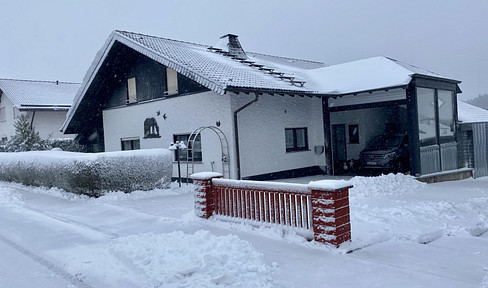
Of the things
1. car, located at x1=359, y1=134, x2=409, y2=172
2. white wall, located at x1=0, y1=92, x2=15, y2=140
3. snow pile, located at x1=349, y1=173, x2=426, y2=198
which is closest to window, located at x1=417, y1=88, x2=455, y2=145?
car, located at x1=359, y1=134, x2=409, y2=172

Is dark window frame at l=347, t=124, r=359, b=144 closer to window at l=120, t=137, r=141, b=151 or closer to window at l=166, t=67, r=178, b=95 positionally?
Result: window at l=166, t=67, r=178, b=95

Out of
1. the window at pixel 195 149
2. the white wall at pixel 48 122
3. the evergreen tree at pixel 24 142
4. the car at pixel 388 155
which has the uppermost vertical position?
the white wall at pixel 48 122

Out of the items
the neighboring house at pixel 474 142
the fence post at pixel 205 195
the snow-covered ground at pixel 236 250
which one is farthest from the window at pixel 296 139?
the fence post at pixel 205 195

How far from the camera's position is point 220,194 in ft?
25.8

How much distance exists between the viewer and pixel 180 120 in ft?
50.0

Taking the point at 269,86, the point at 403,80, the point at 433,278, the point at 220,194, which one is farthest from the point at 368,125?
the point at 433,278

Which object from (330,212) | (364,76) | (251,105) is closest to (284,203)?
(330,212)

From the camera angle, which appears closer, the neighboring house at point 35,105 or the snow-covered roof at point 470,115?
the snow-covered roof at point 470,115

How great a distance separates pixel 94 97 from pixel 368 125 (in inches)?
538

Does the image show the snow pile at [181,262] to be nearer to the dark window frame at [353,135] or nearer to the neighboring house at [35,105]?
the dark window frame at [353,135]

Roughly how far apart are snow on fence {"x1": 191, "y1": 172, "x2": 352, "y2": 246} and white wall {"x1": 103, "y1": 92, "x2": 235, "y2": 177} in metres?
5.18

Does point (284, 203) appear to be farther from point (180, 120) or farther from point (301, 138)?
point (301, 138)

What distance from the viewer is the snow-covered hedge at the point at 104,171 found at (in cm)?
1129

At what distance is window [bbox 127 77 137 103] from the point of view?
57.7ft
